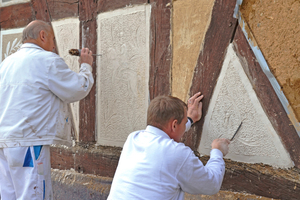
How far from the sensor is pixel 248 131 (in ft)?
7.28

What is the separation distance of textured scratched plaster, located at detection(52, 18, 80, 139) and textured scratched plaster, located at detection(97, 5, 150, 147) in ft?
1.03

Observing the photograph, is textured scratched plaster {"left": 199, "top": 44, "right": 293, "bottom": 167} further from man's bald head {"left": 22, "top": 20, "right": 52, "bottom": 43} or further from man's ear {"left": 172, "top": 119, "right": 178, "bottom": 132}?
man's bald head {"left": 22, "top": 20, "right": 52, "bottom": 43}

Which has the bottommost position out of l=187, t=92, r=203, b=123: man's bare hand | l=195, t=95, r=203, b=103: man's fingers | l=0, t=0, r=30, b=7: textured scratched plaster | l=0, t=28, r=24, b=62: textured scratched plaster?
l=187, t=92, r=203, b=123: man's bare hand

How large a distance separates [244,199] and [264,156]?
1.10ft

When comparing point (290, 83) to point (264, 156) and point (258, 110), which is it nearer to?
point (258, 110)

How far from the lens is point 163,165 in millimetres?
1554

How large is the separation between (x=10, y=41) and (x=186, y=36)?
239 centimetres

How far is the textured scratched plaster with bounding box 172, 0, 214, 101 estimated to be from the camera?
2.40 metres

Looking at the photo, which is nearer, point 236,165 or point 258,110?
point 258,110

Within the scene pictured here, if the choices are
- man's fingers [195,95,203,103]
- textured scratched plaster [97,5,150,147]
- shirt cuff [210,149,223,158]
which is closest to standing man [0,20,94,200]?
textured scratched plaster [97,5,150,147]

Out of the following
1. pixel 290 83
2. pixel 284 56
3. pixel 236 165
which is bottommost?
pixel 236 165

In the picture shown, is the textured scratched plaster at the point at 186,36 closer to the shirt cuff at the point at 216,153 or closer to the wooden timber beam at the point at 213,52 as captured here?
the wooden timber beam at the point at 213,52

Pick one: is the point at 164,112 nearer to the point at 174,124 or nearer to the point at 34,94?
the point at 174,124

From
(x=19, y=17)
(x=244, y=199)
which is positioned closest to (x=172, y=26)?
(x=244, y=199)
